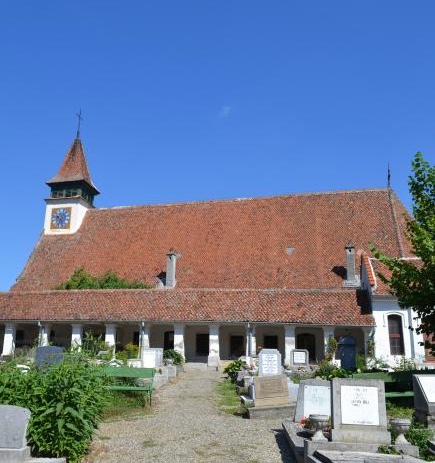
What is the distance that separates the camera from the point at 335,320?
25406mm

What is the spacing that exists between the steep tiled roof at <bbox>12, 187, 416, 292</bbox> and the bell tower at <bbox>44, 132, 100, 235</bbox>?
1.15 meters

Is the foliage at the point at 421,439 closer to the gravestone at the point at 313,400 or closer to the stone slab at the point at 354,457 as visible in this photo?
the stone slab at the point at 354,457

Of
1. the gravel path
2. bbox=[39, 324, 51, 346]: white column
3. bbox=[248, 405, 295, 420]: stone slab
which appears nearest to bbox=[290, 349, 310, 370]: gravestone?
the gravel path

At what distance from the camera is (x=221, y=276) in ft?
103

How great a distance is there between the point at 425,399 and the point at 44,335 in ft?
79.6

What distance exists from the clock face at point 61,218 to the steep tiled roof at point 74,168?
266 cm

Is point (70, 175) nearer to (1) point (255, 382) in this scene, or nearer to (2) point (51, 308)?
(2) point (51, 308)

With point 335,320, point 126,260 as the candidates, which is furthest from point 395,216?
point 126,260

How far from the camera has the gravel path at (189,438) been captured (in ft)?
29.2

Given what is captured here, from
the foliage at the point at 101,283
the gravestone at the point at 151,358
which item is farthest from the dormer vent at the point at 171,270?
the gravestone at the point at 151,358

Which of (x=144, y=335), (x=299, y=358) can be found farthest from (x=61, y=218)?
(x=299, y=358)

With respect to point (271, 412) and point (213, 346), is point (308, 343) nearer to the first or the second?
point (213, 346)

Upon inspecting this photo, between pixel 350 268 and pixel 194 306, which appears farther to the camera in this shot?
pixel 350 268

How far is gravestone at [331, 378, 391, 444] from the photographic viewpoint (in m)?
8.98
